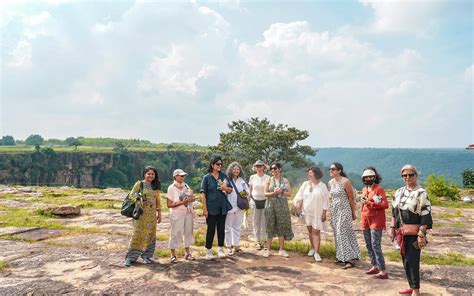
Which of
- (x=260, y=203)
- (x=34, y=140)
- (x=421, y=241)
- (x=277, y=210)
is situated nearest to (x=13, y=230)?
(x=260, y=203)

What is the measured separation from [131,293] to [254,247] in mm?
3161

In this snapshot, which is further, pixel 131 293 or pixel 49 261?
pixel 49 261

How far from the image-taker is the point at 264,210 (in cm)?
671

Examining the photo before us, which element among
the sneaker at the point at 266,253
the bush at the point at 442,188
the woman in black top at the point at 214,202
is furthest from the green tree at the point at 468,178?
the woman in black top at the point at 214,202

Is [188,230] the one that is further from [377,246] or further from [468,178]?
[468,178]

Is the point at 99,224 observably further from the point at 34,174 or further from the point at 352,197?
the point at 34,174

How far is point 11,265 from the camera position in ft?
20.0

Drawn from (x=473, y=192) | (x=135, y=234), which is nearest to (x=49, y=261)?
(x=135, y=234)

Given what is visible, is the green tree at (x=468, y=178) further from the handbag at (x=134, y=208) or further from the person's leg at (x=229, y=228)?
the handbag at (x=134, y=208)

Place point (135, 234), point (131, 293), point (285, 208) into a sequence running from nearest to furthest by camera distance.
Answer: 1. point (131, 293)
2. point (135, 234)
3. point (285, 208)

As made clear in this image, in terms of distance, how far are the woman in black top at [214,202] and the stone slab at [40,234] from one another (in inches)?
187

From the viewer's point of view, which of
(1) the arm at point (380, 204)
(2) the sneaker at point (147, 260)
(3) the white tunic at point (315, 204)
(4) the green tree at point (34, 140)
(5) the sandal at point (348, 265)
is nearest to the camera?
(1) the arm at point (380, 204)

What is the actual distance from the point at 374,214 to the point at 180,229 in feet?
11.0

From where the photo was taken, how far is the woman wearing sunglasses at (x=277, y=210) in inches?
254
